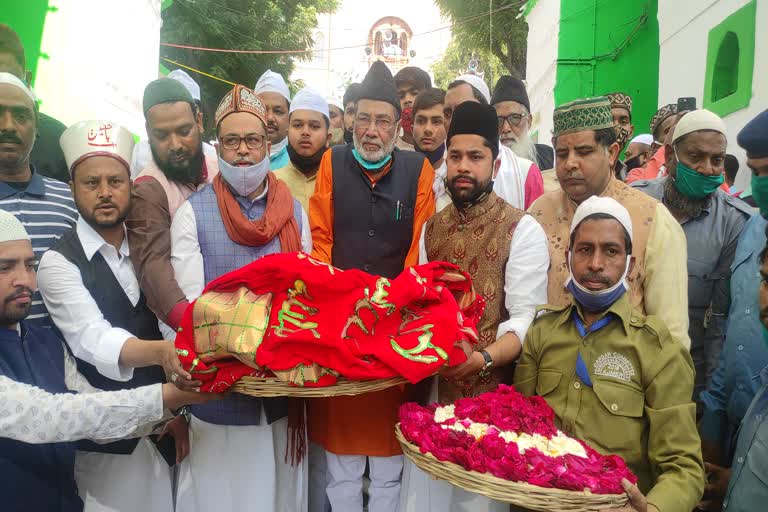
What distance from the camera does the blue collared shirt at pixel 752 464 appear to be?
87.6 inches

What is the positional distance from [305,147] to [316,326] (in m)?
2.35

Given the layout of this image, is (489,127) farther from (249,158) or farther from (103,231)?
(103,231)

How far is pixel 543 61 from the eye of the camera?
16.9 m

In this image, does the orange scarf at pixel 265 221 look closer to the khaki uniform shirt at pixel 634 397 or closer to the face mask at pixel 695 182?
the khaki uniform shirt at pixel 634 397

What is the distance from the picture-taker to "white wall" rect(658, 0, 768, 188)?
646cm

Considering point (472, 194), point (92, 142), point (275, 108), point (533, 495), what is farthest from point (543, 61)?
point (533, 495)

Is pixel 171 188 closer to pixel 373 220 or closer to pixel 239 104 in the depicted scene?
pixel 239 104

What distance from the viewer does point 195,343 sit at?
8.05 feet

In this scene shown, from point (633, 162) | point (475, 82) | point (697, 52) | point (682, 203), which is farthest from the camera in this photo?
point (697, 52)

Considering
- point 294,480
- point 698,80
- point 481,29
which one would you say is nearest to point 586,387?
point 294,480

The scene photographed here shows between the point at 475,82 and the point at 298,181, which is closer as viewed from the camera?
the point at 298,181

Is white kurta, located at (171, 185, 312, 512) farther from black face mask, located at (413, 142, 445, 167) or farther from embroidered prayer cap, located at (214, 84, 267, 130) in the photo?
black face mask, located at (413, 142, 445, 167)

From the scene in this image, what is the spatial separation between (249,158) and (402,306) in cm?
123

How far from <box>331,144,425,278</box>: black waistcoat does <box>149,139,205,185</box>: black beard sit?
813 millimetres
